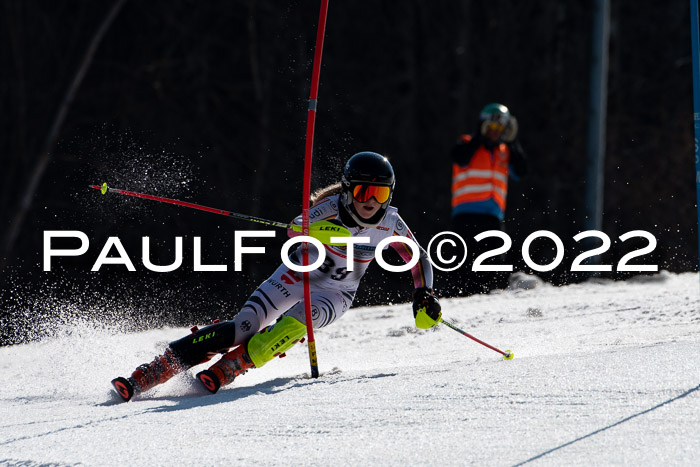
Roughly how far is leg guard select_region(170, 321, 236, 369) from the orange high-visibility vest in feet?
15.2

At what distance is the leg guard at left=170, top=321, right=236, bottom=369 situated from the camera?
4.24m

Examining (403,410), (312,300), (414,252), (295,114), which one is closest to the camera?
(403,410)

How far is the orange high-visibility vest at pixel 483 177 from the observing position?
27.8ft

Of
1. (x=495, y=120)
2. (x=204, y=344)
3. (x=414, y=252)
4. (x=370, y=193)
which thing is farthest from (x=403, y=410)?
(x=495, y=120)

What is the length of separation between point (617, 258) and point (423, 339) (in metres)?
5.60

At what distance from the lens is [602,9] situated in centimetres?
1024

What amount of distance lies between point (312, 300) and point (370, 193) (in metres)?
0.63

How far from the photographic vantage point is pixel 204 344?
4266 millimetres

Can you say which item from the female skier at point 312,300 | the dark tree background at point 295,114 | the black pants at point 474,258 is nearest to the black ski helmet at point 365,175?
the female skier at point 312,300

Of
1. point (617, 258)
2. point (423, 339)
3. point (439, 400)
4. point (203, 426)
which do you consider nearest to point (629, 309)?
point (423, 339)

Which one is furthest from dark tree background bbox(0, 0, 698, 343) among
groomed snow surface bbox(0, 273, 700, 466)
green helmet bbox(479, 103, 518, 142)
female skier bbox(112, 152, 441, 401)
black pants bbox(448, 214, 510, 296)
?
female skier bbox(112, 152, 441, 401)

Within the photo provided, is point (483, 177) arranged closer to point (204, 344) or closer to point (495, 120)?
point (495, 120)

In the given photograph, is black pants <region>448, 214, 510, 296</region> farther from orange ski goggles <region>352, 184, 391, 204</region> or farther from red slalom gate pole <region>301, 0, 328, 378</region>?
red slalom gate pole <region>301, 0, 328, 378</region>

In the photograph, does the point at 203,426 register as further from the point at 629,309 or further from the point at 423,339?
the point at 629,309
